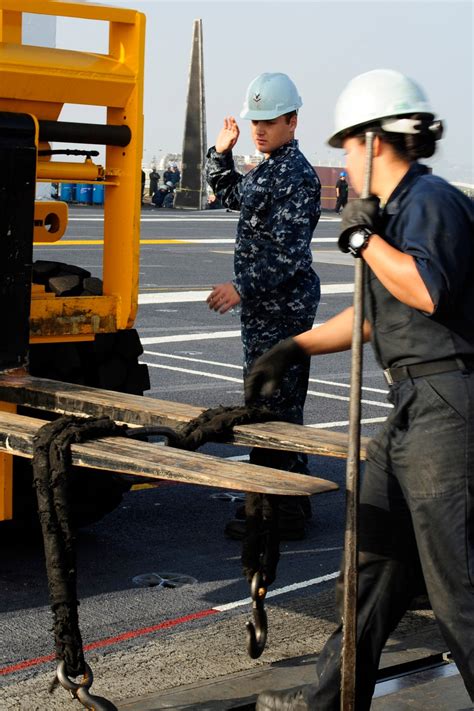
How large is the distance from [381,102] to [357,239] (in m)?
0.41

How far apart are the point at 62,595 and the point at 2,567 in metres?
2.06

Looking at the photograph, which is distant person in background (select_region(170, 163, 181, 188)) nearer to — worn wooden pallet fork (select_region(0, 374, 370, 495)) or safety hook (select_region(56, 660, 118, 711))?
worn wooden pallet fork (select_region(0, 374, 370, 495))

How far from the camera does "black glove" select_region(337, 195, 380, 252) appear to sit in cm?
388

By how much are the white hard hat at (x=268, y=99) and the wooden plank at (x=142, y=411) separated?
1864 mm

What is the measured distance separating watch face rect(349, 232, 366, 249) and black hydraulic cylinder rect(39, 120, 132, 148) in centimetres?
250

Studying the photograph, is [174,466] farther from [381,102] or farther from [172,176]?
[172,176]

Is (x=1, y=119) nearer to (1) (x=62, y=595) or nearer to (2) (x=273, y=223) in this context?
(2) (x=273, y=223)

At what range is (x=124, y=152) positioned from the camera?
6285mm

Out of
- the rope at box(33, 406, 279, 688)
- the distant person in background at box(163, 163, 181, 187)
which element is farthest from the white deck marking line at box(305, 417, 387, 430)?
the distant person in background at box(163, 163, 181, 187)

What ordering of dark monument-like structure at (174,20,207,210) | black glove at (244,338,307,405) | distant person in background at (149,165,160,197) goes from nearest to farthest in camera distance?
black glove at (244,338,307,405)
dark monument-like structure at (174,20,207,210)
distant person in background at (149,165,160,197)

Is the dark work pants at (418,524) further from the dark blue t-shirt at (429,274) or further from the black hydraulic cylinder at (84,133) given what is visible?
the black hydraulic cylinder at (84,133)

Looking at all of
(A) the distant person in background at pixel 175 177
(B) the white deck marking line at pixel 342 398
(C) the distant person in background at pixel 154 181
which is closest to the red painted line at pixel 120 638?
(B) the white deck marking line at pixel 342 398

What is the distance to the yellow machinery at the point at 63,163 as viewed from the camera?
18.5 feet

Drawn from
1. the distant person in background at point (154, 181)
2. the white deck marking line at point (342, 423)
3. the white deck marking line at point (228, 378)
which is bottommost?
the white deck marking line at point (342, 423)
